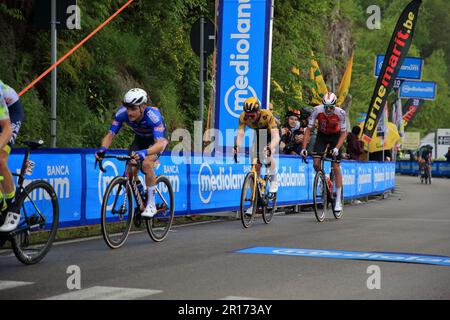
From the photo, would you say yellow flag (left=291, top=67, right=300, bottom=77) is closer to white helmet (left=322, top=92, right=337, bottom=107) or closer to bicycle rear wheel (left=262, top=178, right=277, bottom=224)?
white helmet (left=322, top=92, right=337, bottom=107)

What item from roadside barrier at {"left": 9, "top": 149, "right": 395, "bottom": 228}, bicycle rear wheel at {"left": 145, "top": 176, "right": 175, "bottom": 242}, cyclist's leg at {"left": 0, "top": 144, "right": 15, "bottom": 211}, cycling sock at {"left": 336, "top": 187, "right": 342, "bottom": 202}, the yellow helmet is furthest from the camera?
cycling sock at {"left": 336, "top": 187, "right": 342, "bottom": 202}

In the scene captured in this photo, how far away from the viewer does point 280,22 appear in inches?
997

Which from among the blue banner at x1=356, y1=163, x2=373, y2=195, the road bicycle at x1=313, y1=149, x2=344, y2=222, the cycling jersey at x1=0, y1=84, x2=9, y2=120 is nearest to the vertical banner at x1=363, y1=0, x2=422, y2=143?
the blue banner at x1=356, y1=163, x2=373, y2=195

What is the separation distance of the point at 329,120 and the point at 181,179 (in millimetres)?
2894

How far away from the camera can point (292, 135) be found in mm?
18859

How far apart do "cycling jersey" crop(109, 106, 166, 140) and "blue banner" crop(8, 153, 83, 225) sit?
894 millimetres

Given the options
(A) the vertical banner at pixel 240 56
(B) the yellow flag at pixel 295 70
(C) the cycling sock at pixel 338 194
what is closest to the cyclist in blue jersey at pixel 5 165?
(C) the cycling sock at pixel 338 194

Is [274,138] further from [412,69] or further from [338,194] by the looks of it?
[412,69]

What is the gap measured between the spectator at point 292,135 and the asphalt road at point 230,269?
6.20 metres

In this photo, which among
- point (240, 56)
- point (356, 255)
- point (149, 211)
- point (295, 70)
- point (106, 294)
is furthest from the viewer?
point (295, 70)

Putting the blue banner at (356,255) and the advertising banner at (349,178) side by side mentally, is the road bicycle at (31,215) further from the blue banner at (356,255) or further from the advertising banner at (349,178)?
the advertising banner at (349,178)

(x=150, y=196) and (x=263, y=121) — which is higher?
(x=263, y=121)

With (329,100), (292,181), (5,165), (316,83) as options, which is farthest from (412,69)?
(5,165)

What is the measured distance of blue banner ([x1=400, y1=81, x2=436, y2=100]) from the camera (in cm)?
5819
